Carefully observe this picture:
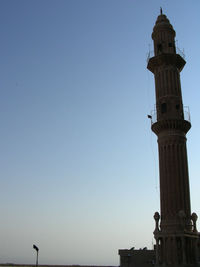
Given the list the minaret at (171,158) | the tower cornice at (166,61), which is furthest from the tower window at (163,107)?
the tower cornice at (166,61)

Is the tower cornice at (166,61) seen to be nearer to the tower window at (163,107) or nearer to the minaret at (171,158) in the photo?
the minaret at (171,158)

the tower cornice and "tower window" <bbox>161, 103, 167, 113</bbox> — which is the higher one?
the tower cornice

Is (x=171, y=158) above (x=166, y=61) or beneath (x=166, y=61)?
beneath

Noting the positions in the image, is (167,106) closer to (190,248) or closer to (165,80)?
(165,80)

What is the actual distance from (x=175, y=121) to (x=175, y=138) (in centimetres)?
207

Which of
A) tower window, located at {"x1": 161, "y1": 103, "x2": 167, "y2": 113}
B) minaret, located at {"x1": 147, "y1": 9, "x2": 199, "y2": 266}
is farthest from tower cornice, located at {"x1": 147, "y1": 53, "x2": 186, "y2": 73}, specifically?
tower window, located at {"x1": 161, "y1": 103, "x2": 167, "y2": 113}

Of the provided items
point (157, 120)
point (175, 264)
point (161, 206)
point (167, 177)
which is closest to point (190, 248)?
point (175, 264)

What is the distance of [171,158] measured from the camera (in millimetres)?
41438

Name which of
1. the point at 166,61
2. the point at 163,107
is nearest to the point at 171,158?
the point at 163,107

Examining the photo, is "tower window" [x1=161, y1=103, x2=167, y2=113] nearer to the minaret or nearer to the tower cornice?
the minaret

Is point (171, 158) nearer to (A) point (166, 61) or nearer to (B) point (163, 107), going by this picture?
(B) point (163, 107)

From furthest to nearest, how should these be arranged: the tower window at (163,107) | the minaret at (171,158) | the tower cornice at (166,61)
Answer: the tower cornice at (166,61), the tower window at (163,107), the minaret at (171,158)

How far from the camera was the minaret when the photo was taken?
1500 inches

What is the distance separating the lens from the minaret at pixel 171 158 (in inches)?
1500
